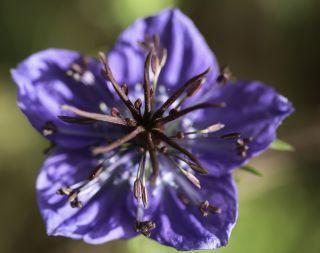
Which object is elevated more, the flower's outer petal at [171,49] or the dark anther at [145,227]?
the flower's outer petal at [171,49]

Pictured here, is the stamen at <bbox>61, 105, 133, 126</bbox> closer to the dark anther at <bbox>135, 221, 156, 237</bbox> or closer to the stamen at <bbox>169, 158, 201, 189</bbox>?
the stamen at <bbox>169, 158, 201, 189</bbox>

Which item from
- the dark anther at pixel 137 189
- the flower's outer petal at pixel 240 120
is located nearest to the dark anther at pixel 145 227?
the dark anther at pixel 137 189

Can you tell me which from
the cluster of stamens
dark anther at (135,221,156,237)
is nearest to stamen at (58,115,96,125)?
the cluster of stamens

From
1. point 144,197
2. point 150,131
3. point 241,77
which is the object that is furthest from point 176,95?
point 241,77

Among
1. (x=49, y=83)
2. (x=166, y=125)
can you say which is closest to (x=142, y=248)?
(x=166, y=125)

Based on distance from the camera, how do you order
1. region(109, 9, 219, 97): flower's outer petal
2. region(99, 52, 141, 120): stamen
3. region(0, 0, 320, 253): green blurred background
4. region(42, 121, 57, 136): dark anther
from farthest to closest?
region(0, 0, 320, 253): green blurred background → region(109, 9, 219, 97): flower's outer petal → region(42, 121, 57, 136): dark anther → region(99, 52, 141, 120): stamen

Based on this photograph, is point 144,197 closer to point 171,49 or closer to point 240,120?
point 240,120

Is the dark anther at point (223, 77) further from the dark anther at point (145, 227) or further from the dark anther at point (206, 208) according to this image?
the dark anther at point (145, 227)
